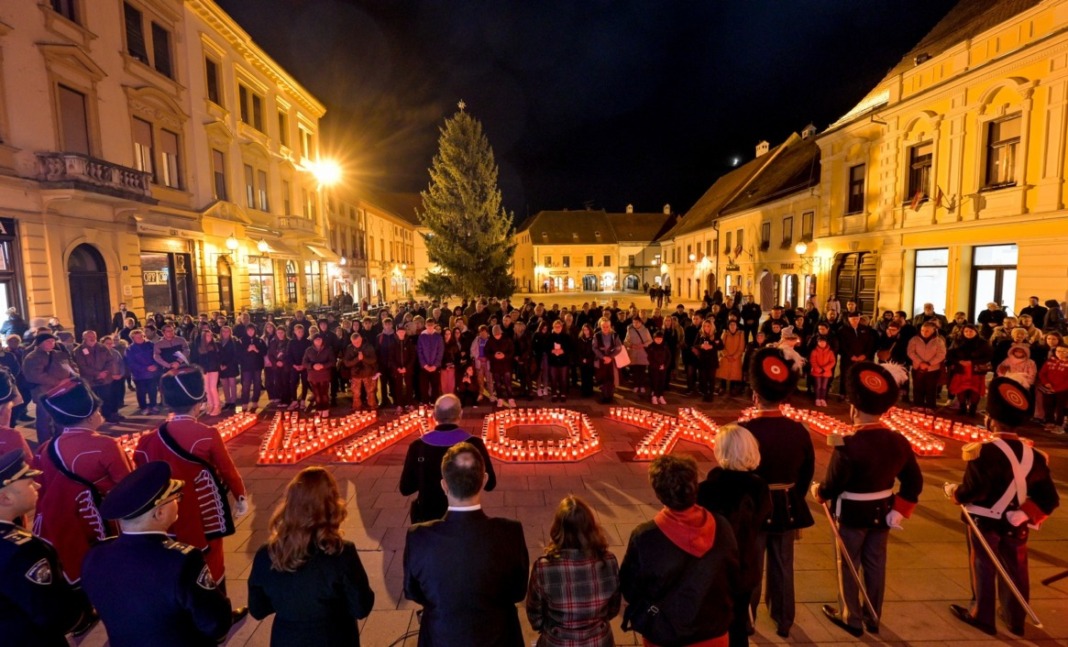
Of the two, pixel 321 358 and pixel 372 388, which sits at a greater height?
pixel 321 358

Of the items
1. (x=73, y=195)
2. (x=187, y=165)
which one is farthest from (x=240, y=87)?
(x=73, y=195)

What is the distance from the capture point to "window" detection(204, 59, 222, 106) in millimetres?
22938

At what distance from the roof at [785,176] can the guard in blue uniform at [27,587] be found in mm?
27704

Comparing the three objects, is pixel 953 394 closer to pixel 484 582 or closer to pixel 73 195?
pixel 484 582

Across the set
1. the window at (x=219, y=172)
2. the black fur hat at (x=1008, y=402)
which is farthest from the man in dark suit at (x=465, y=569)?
the window at (x=219, y=172)

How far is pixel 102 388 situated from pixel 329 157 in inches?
1272

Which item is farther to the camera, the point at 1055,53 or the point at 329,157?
the point at 329,157

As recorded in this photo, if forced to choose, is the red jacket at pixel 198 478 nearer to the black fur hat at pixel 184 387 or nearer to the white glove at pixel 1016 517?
the black fur hat at pixel 184 387

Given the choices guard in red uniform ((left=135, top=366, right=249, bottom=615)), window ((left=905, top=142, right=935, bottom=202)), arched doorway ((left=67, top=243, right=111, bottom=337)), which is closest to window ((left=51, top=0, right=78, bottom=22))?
arched doorway ((left=67, top=243, right=111, bottom=337))

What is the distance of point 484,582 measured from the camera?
9.09ft

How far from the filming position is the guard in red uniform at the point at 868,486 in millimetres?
4016

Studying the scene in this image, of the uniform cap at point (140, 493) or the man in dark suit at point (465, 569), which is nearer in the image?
the uniform cap at point (140, 493)

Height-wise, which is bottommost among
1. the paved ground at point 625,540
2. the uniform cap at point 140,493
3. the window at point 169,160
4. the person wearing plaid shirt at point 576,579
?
the paved ground at point 625,540

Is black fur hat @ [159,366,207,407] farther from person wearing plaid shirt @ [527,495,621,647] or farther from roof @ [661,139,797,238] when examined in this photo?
roof @ [661,139,797,238]
